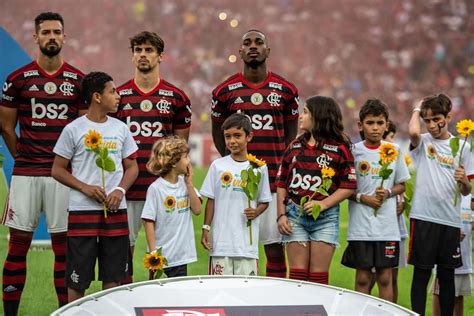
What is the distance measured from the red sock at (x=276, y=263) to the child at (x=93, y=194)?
99 cm

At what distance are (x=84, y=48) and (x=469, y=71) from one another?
416 inches

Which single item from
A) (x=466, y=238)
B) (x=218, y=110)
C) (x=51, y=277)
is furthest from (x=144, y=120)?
(x=51, y=277)

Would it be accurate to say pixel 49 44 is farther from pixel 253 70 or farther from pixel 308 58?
pixel 308 58

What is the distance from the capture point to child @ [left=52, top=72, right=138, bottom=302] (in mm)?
4730

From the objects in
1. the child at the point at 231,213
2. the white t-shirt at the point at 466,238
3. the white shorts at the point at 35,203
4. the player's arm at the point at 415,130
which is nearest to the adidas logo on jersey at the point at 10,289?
the white shorts at the point at 35,203

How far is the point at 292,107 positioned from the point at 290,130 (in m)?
0.17

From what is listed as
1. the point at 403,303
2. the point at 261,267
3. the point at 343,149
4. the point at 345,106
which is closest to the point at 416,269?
the point at 343,149

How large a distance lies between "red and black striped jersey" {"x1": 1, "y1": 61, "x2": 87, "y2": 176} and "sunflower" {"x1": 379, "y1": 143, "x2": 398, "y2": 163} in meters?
1.79

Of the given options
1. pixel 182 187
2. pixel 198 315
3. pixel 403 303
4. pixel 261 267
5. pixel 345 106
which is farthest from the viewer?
pixel 345 106

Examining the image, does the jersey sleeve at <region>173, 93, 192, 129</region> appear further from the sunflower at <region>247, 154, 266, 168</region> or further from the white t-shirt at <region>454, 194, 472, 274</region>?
the white t-shirt at <region>454, 194, 472, 274</region>

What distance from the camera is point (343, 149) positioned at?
4938mm

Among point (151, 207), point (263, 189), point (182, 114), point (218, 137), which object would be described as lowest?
point (151, 207)

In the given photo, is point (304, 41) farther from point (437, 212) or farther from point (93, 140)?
point (93, 140)

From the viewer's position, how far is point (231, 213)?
4.89m
